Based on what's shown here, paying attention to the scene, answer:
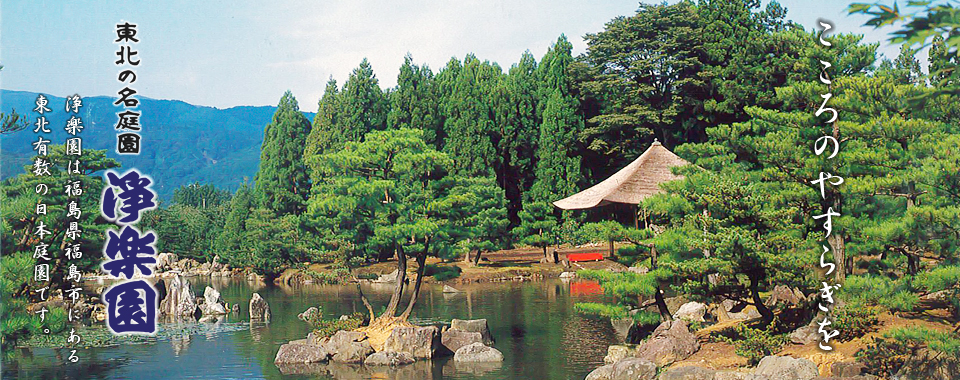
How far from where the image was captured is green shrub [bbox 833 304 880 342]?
12109 millimetres

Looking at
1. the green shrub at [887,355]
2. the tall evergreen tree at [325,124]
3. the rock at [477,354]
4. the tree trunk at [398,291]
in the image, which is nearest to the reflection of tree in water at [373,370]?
the rock at [477,354]

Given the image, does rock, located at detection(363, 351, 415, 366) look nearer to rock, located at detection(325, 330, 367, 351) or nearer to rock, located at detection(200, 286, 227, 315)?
rock, located at detection(325, 330, 367, 351)

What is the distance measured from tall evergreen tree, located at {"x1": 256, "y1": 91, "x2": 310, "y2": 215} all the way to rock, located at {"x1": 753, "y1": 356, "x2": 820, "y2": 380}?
31.4 m

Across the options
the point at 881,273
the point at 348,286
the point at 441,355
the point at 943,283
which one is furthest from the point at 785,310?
the point at 348,286

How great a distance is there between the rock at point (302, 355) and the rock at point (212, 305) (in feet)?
28.0

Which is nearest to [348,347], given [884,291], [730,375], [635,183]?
[730,375]

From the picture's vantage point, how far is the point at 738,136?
13.7 meters

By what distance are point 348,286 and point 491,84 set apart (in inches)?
530

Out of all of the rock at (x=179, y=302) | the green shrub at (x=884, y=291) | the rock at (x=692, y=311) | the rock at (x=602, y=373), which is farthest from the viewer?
the rock at (x=179, y=302)

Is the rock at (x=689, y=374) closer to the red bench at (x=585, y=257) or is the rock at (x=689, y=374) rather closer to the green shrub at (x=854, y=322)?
the green shrub at (x=854, y=322)

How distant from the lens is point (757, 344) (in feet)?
40.3

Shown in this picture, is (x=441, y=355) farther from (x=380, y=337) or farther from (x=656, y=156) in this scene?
(x=656, y=156)

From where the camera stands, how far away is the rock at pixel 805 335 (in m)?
12.4

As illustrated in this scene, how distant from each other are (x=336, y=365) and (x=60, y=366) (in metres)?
5.49
